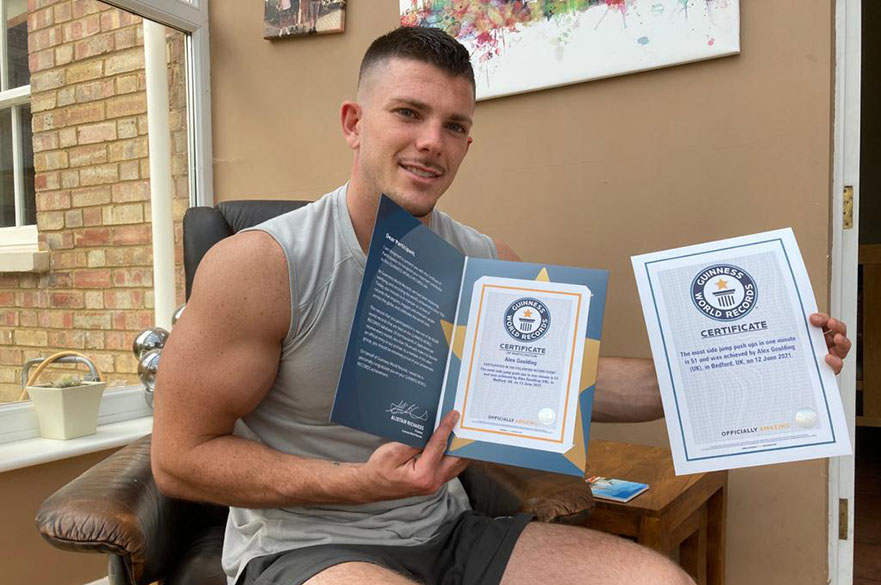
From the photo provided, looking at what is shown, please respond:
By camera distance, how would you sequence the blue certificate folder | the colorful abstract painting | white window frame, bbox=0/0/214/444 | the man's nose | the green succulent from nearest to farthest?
the blue certificate folder
the man's nose
the colorful abstract painting
the green succulent
white window frame, bbox=0/0/214/444

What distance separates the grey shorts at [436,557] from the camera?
0.91m

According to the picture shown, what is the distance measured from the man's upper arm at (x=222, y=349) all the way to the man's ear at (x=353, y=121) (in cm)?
28

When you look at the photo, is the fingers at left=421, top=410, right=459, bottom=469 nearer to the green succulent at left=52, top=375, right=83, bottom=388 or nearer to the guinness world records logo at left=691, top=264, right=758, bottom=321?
the guinness world records logo at left=691, top=264, right=758, bottom=321

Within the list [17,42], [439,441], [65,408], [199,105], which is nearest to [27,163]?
[17,42]

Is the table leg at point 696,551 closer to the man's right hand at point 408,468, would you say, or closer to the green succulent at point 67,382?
the man's right hand at point 408,468

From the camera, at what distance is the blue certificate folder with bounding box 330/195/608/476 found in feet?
2.80

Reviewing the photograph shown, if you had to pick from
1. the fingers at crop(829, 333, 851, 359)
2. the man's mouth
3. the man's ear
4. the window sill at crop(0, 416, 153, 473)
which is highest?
the man's ear

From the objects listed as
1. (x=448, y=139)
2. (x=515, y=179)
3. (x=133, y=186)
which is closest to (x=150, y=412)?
(x=133, y=186)

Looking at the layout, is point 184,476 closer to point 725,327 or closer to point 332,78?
point 725,327

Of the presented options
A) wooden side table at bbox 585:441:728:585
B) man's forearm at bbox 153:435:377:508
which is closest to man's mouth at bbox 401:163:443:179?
man's forearm at bbox 153:435:377:508

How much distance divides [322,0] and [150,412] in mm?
1397

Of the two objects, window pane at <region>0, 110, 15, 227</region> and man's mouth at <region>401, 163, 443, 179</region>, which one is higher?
window pane at <region>0, 110, 15, 227</region>

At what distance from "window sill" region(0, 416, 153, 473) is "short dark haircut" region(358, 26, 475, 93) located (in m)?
1.24
